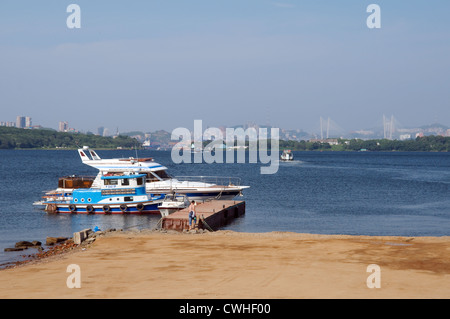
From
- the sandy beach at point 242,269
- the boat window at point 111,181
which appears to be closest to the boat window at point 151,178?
the boat window at point 111,181

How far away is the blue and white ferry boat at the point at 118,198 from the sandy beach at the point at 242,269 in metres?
19.6

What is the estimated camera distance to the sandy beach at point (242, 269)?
18.0m

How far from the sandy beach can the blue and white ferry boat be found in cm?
1958

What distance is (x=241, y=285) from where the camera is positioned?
18.7m

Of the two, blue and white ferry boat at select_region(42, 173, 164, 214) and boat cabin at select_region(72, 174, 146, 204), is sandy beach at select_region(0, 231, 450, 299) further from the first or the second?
boat cabin at select_region(72, 174, 146, 204)

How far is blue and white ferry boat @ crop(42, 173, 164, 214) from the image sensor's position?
163 ft

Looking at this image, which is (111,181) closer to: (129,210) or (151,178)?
(129,210)

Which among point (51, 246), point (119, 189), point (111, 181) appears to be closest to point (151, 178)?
point (119, 189)

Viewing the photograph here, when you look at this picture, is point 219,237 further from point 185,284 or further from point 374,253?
point 185,284

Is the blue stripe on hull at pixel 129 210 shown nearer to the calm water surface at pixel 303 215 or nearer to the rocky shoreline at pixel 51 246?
the calm water surface at pixel 303 215
